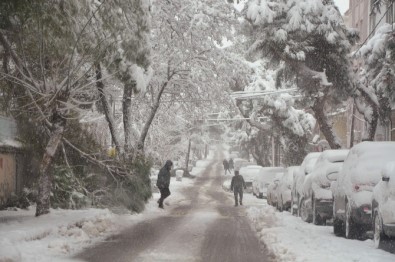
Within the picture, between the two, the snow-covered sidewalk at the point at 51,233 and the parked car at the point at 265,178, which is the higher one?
the parked car at the point at 265,178

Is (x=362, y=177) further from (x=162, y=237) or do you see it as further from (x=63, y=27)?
(x=63, y=27)

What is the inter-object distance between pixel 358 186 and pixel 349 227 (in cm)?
98

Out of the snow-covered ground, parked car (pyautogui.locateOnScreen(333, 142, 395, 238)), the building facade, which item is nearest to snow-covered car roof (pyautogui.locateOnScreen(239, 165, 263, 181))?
the building facade

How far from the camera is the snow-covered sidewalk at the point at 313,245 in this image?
10.2m

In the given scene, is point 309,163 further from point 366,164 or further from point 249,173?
point 249,173

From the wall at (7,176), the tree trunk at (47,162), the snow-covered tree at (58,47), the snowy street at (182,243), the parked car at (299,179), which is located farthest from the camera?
the parked car at (299,179)

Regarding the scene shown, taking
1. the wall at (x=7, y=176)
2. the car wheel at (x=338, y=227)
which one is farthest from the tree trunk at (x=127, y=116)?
the car wheel at (x=338, y=227)

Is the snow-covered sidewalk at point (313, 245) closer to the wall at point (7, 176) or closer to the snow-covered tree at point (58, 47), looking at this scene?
the snow-covered tree at point (58, 47)

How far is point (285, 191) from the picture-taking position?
74.9 ft

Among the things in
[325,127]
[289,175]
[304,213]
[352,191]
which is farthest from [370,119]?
[352,191]

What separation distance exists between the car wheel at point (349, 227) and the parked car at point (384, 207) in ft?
4.42

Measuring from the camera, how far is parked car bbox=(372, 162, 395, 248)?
10383mm

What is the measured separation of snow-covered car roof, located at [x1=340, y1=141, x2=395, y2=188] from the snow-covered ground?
554 centimetres

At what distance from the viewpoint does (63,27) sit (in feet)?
41.7
